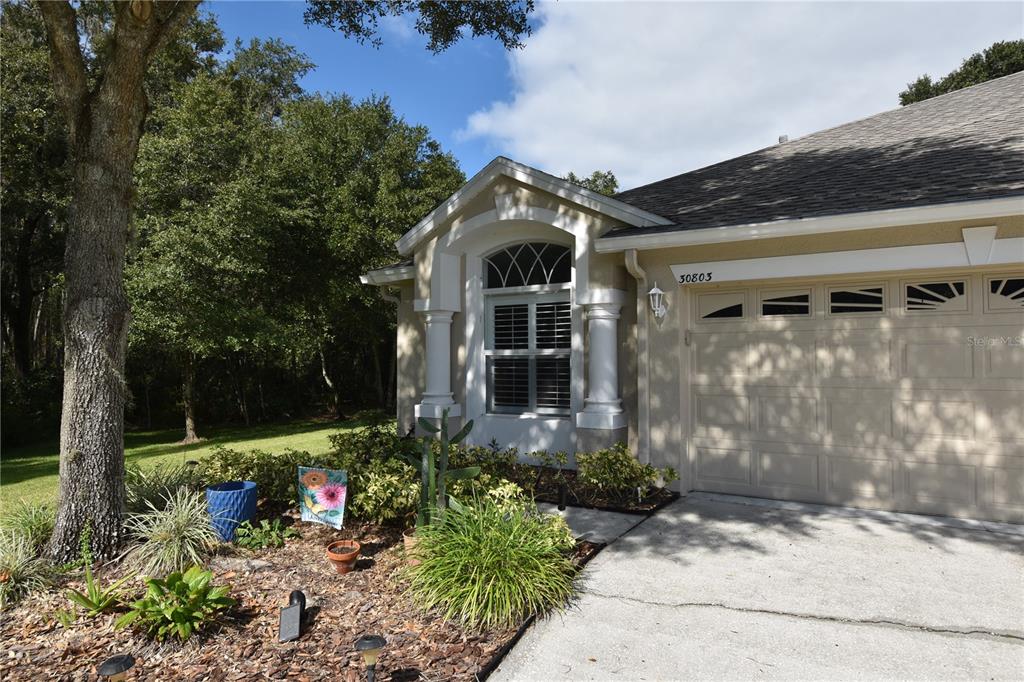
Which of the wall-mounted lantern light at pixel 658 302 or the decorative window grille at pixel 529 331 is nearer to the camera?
the wall-mounted lantern light at pixel 658 302

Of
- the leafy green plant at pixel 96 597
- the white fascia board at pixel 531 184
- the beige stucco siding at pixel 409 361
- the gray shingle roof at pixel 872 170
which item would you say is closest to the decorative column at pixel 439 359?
the beige stucco siding at pixel 409 361

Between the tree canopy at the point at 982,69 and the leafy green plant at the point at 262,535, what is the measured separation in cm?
2184

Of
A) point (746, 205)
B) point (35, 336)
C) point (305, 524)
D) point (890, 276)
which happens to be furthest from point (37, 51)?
point (890, 276)

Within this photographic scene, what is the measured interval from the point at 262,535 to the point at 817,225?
5.73 meters

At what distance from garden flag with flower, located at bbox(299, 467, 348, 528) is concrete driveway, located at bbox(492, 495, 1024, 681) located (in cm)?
213

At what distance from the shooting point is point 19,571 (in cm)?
421

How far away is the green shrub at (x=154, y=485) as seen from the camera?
522 cm

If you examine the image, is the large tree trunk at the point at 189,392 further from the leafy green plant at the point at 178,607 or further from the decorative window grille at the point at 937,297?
the decorative window grille at the point at 937,297

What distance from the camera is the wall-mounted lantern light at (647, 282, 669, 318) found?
258 inches

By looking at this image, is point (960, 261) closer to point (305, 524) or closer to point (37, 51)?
point (305, 524)

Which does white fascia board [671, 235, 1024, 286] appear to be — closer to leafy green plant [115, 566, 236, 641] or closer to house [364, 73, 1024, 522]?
house [364, 73, 1024, 522]

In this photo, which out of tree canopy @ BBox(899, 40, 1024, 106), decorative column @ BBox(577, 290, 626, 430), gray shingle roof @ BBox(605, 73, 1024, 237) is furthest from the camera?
tree canopy @ BBox(899, 40, 1024, 106)

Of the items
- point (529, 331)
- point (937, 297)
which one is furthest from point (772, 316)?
point (529, 331)

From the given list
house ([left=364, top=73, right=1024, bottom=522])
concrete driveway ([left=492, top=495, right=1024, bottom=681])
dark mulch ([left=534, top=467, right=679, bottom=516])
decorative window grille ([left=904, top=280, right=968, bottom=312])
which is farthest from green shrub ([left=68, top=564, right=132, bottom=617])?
decorative window grille ([left=904, top=280, right=968, bottom=312])
